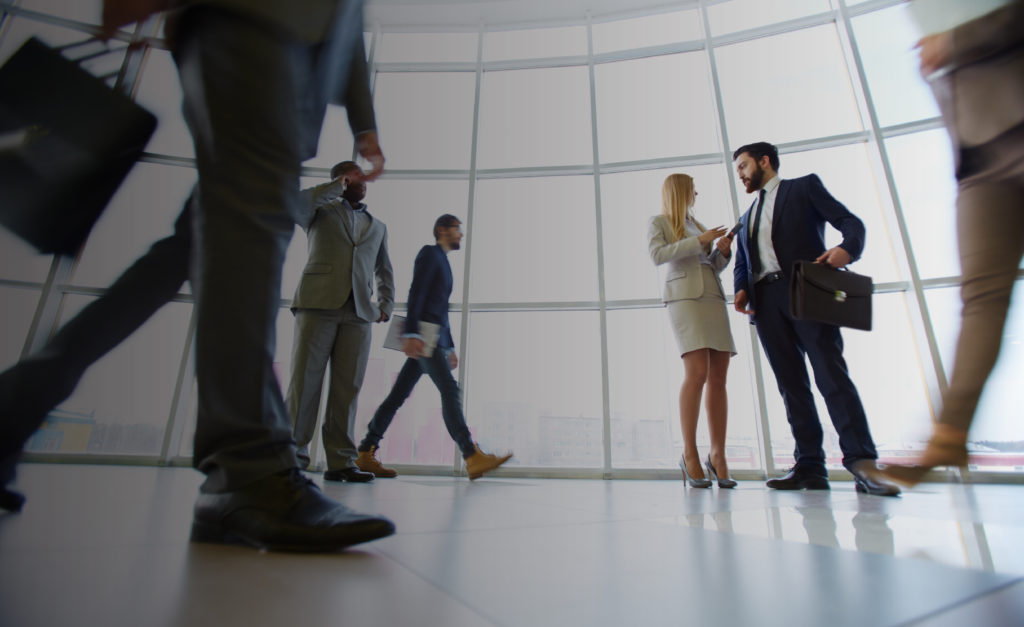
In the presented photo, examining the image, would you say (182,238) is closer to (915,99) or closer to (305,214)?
(305,214)

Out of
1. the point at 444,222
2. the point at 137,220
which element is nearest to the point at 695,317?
the point at 444,222

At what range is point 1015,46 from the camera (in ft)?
3.28

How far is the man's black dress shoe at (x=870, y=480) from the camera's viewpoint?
1676mm

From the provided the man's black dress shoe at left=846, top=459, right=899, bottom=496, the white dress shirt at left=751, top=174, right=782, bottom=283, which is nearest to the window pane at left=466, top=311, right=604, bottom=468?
the white dress shirt at left=751, top=174, right=782, bottom=283

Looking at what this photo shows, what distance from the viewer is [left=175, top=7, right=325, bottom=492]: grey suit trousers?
634 millimetres

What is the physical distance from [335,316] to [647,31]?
17.0 ft

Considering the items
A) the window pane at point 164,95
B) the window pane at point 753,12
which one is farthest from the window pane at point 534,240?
the window pane at point 164,95

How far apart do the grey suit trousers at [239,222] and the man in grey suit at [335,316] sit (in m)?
1.69

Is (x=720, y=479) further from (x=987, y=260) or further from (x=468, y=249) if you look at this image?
(x=468, y=249)

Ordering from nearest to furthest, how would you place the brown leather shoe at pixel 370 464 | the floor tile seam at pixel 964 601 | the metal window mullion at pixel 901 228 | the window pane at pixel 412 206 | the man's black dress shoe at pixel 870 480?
the floor tile seam at pixel 964 601, the man's black dress shoe at pixel 870 480, the brown leather shoe at pixel 370 464, the metal window mullion at pixel 901 228, the window pane at pixel 412 206

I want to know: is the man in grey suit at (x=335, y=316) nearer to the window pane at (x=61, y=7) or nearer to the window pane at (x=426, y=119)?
the window pane at (x=426, y=119)

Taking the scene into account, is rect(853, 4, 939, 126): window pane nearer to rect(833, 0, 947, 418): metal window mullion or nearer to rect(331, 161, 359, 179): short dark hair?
rect(833, 0, 947, 418): metal window mullion

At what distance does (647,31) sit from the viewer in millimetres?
5418

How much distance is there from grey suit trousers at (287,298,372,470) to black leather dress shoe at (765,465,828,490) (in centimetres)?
205
